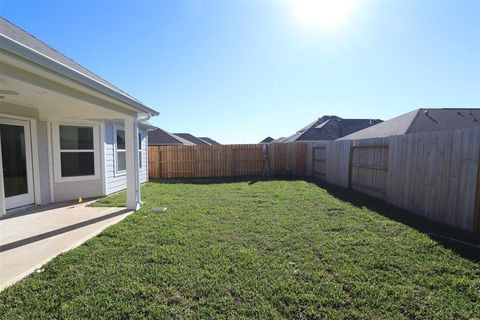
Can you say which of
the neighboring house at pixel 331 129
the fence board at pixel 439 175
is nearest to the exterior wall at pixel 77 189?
the fence board at pixel 439 175

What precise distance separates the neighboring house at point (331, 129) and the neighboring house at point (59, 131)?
14296mm

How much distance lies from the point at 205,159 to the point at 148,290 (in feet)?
33.9

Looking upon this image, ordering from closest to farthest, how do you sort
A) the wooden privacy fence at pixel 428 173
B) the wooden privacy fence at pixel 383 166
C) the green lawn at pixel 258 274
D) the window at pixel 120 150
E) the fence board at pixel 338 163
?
the green lawn at pixel 258 274
the wooden privacy fence at pixel 428 173
the wooden privacy fence at pixel 383 166
the window at pixel 120 150
the fence board at pixel 338 163

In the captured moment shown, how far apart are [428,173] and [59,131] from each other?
29.5 ft

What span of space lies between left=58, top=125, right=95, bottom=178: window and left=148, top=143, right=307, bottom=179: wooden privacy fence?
16.9 feet

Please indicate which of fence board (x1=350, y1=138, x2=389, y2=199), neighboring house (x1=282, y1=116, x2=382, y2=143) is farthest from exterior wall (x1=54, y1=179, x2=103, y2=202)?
neighboring house (x1=282, y1=116, x2=382, y2=143)

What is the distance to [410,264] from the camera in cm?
301

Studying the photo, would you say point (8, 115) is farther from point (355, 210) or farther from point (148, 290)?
point (355, 210)

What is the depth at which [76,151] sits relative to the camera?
6.95m

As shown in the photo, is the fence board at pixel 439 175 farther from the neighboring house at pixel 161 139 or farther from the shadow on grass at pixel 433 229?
the neighboring house at pixel 161 139

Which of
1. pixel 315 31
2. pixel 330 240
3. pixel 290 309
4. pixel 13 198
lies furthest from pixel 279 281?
pixel 315 31

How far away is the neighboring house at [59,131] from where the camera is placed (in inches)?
132

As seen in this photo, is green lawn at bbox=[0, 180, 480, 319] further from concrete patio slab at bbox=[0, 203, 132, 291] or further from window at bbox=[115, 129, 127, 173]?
window at bbox=[115, 129, 127, 173]

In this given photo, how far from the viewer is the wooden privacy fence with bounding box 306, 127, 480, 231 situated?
410cm
